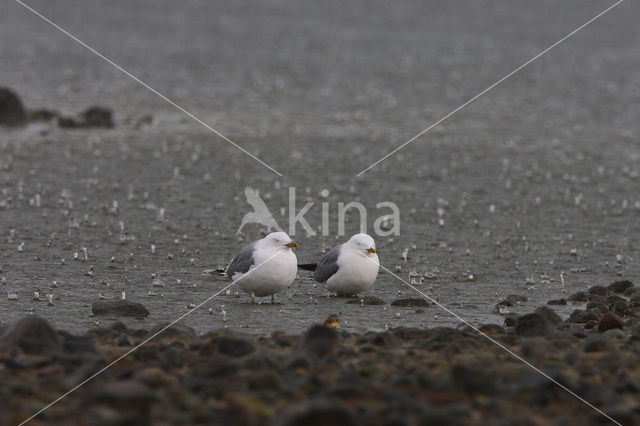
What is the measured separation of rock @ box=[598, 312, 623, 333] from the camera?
12.2m

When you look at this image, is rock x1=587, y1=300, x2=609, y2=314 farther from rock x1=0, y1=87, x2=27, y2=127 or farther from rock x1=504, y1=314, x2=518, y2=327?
rock x1=0, y1=87, x2=27, y2=127

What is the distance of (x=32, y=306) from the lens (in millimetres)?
13281

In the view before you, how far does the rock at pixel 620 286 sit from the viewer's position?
1464cm

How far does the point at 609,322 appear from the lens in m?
12.2

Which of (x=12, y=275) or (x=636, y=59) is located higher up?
(x=636, y=59)

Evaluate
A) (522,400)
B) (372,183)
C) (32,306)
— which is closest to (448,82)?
(372,183)

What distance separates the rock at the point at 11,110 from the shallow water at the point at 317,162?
1254 mm

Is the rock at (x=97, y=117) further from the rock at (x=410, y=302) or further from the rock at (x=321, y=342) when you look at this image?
the rock at (x=321, y=342)

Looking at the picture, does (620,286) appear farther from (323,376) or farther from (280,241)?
(323,376)

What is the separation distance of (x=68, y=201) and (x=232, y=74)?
18.5 metres

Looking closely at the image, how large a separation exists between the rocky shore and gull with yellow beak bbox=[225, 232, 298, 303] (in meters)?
2.14

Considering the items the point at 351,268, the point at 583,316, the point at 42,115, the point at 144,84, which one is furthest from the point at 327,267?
the point at 144,84

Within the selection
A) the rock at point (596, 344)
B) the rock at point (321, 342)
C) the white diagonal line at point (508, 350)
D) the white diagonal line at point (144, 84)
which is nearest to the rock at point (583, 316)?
the white diagonal line at point (508, 350)

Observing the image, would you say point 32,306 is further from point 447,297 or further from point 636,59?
point 636,59
